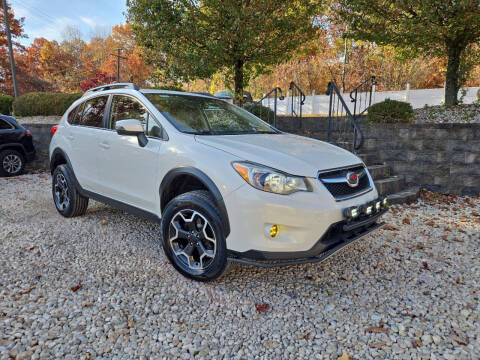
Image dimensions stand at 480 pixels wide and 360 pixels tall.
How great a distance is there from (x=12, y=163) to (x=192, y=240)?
24.6ft

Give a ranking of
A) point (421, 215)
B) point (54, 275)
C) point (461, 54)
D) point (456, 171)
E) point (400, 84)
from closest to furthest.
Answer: point (54, 275), point (421, 215), point (456, 171), point (461, 54), point (400, 84)

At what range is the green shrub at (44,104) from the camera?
11.8m

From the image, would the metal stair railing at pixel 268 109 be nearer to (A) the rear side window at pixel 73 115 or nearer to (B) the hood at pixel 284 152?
(A) the rear side window at pixel 73 115

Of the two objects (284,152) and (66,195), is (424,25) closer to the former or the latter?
(284,152)

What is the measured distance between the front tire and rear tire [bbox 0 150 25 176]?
23.4 feet

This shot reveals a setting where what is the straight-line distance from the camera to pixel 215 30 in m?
8.23

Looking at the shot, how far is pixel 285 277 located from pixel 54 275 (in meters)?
2.22

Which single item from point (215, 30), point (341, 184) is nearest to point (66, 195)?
point (341, 184)

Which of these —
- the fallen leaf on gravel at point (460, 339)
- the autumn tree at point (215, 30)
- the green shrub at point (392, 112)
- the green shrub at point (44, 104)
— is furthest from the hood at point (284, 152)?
the green shrub at point (44, 104)

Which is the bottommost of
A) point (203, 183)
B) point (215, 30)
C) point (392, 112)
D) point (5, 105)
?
point (203, 183)

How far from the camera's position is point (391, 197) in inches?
218

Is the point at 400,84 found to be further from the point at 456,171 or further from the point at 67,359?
the point at 67,359

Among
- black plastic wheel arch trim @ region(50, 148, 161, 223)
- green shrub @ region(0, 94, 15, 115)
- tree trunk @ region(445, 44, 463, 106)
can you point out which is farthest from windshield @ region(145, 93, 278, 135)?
green shrub @ region(0, 94, 15, 115)

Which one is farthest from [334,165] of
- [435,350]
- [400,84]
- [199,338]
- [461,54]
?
[400,84]
